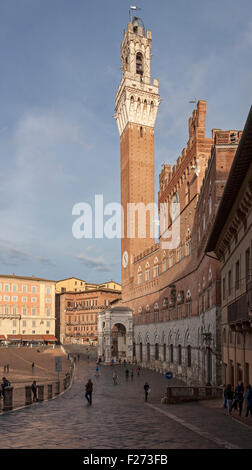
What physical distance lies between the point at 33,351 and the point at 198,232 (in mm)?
47478

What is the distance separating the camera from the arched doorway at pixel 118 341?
74188mm

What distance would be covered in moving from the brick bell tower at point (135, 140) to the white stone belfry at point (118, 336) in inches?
271

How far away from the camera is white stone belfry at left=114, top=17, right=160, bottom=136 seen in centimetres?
8369

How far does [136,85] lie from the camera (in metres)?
84.8

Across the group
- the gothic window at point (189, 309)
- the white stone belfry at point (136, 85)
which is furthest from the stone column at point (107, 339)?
the white stone belfry at point (136, 85)

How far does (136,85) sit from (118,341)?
44879 millimetres

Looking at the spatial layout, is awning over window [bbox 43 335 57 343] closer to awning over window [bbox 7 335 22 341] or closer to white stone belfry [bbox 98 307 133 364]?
awning over window [bbox 7 335 22 341]

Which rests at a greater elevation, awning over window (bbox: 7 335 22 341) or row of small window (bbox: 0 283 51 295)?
row of small window (bbox: 0 283 51 295)

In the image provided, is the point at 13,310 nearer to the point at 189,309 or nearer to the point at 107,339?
the point at 107,339

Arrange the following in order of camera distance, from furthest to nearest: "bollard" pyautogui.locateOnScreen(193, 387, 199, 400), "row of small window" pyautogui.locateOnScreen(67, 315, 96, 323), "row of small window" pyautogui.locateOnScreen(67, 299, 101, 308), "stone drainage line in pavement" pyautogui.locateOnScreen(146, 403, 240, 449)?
"row of small window" pyautogui.locateOnScreen(67, 299, 101, 308) < "row of small window" pyautogui.locateOnScreen(67, 315, 96, 323) < "bollard" pyautogui.locateOnScreen(193, 387, 199, 400) < "stone drainage line in pavement" pyautogui.locateOnScreen(146, 403, 240, 449)

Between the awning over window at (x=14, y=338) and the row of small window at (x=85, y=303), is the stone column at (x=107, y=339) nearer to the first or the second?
the awning over window at (x=14, y=338)

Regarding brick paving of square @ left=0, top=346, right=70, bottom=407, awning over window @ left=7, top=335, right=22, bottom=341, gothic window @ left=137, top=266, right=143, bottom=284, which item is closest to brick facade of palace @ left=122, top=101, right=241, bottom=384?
gothic window @ left=137, top=266, right=143, bottom=284

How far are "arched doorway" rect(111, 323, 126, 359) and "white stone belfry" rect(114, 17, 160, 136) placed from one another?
118 ft

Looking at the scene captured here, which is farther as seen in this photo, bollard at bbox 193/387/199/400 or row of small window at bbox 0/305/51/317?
row of small window at bbox 0/305/51/317
